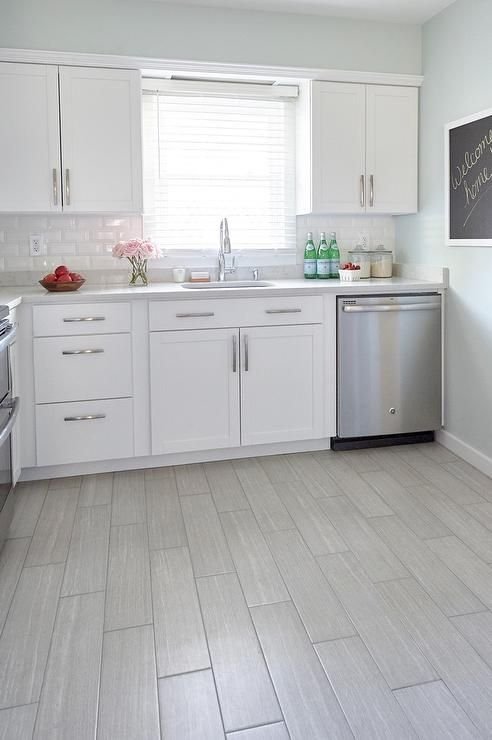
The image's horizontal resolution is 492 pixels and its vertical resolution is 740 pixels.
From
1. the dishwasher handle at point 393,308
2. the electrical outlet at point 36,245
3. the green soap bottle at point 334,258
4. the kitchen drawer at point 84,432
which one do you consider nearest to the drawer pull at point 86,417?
the kitchen drawer at point 84,432

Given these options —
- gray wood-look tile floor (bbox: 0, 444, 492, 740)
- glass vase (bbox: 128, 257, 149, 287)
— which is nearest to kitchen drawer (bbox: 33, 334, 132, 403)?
gray wood-look tile floor (bbox: 0, 444, 492, 740)

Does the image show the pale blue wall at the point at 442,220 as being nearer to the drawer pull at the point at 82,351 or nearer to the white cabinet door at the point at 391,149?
the white cabinet door at the point at 391,149

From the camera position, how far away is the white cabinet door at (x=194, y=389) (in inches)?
128

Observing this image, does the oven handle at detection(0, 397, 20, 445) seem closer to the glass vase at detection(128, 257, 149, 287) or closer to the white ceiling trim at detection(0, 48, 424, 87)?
the glass vase at detection(128, 257, 149, 287)

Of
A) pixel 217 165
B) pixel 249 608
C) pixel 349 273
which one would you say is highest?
pixel 217 165

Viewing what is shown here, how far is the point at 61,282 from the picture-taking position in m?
3.24

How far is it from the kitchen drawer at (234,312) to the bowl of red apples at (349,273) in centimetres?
39

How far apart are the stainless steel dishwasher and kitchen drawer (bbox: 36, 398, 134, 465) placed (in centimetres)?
118

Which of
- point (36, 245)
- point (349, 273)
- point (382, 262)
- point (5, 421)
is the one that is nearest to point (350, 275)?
point (349, 273)

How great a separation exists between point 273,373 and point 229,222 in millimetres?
1105

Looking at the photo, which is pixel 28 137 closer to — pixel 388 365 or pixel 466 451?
pixel 388 365

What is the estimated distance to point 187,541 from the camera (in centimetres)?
251

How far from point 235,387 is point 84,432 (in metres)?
0.80

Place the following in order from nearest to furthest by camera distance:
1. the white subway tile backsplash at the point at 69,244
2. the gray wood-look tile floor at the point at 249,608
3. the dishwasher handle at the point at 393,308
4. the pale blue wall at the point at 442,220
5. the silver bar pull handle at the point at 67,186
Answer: the gray wood-look tile floor at the point at 249,608 < the pale blue wall at the point at 442,220 < the silver bar pull handle at the point at 67,186 < the dishwasher handle at the point at 393,308 < the white subway tile backsplash at the point at 69,244
